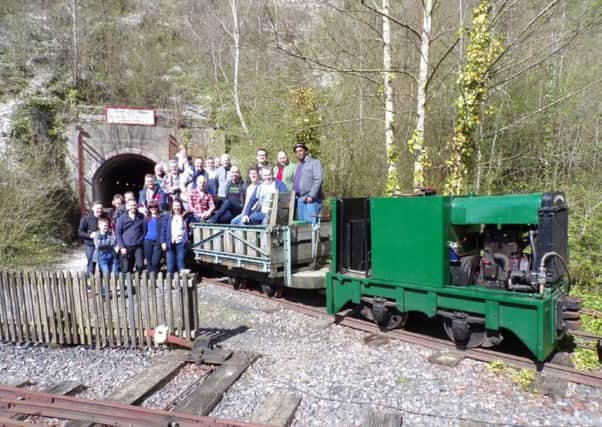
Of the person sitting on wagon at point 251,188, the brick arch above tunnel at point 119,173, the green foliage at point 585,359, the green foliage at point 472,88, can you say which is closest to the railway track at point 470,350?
the green foliage at point 585,359

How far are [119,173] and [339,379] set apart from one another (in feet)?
63.1

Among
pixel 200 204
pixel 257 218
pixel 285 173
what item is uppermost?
pixel 285 173

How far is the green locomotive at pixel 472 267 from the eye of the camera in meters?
4.70

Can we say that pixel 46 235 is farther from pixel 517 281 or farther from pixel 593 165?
pixel 593 165

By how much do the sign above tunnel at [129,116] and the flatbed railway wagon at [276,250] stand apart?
10300 mm

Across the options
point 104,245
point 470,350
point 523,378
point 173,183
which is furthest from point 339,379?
point 173,183

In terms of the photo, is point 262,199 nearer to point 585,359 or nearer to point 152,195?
point 152,195

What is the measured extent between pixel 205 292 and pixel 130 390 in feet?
13.6

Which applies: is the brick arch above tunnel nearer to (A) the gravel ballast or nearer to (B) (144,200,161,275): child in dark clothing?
(B) (144,200,161,275): child in dark clothing

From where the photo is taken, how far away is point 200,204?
367 inches

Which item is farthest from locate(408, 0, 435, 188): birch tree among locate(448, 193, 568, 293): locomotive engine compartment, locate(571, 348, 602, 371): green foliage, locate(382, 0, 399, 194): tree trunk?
locate(571, 348, 602, 371): green foliage

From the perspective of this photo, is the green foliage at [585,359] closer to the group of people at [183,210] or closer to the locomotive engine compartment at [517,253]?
the locomotive engine compartment at [517,253]

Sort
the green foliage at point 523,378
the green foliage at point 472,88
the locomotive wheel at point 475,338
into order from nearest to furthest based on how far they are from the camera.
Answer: the green foliage at point 523,378 < the locomotive wheel at point 475,338 < the green foliage at point 472,88

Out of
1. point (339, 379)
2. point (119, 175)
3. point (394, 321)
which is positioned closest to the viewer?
point (339, 379)
